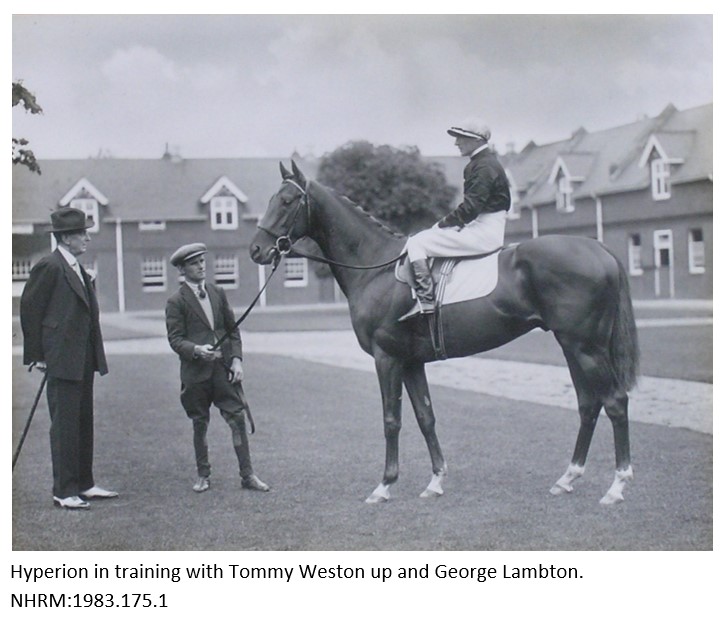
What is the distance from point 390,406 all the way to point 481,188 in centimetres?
172

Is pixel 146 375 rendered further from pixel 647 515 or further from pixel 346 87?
pixel 647 515

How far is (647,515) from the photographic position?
555cm

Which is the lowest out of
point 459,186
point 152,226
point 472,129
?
point 472,129

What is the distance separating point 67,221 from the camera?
19.9 feet

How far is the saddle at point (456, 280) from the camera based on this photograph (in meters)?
5.97

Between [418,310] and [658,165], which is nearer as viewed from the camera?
→ [418,310]

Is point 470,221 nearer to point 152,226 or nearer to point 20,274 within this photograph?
point 20,274

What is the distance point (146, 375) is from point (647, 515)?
28.9 ft

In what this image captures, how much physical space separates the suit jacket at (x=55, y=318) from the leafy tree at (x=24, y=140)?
0.83 m

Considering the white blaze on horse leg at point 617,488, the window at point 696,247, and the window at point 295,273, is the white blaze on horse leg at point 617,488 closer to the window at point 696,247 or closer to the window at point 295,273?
the window at point 696,247

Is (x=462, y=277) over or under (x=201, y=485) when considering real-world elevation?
over

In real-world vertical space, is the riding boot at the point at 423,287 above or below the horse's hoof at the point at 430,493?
above

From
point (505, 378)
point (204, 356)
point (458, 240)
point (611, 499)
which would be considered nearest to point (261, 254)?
point (204, 356)

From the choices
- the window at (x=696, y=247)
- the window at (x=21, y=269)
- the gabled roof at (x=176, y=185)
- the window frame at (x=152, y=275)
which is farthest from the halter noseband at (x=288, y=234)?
the window frame at (x=152, y=275)
